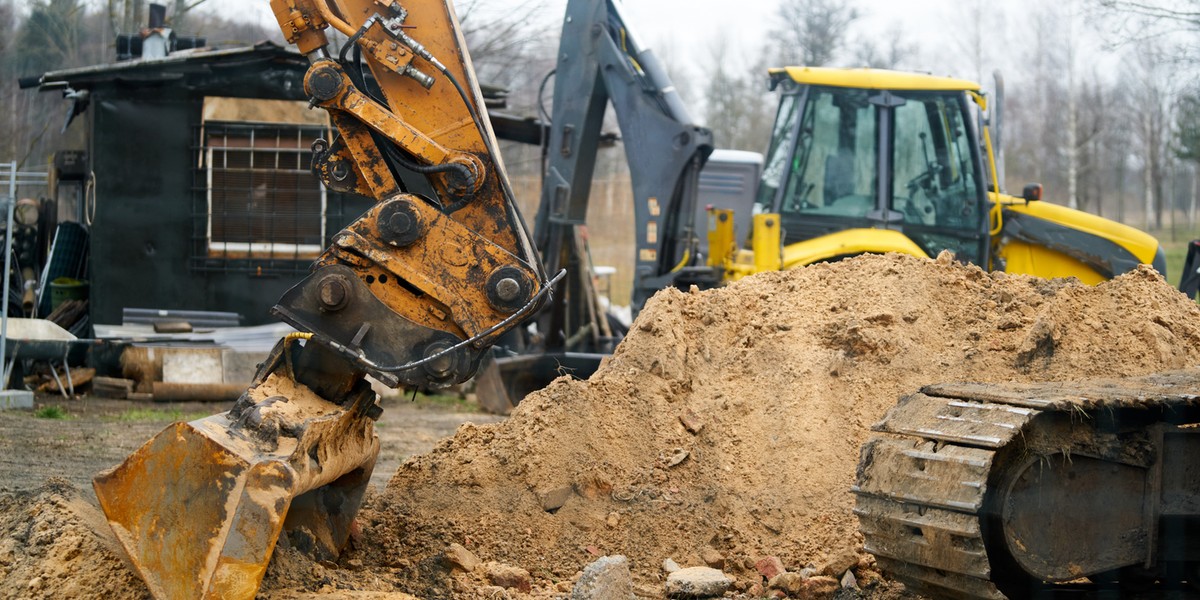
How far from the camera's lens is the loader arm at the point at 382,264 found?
190 inches

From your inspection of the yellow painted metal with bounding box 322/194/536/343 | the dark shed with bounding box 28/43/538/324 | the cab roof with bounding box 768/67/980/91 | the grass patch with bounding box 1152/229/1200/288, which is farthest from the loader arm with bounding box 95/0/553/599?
the grass patch with bounding box 1152/229/1200/288

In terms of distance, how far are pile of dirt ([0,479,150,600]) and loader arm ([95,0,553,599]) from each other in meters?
0.65

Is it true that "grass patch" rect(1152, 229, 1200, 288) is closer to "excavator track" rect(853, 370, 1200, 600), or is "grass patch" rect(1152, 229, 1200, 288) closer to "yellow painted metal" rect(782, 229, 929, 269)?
"yellow painted metal" rect(782, 229, 929, 269)

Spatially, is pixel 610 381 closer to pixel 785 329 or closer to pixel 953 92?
pixel 785 329

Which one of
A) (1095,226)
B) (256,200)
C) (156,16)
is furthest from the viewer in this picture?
(156,16)

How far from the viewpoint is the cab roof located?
9.70 m

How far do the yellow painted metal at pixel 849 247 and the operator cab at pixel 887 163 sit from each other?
349mm

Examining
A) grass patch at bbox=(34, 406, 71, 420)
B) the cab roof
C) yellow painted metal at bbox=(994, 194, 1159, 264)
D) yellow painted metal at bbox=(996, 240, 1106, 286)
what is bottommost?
grass patch at bbox=(34, 406, 71, 420)

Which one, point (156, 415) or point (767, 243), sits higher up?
point (767, 243)

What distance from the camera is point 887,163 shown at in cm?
964

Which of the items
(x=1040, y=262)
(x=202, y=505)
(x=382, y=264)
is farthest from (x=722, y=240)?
(x=202, y=505)

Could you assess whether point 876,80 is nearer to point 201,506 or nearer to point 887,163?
point 887,163

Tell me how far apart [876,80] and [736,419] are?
4602 millimetres

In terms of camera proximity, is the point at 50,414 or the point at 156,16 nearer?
the point at 50,414
